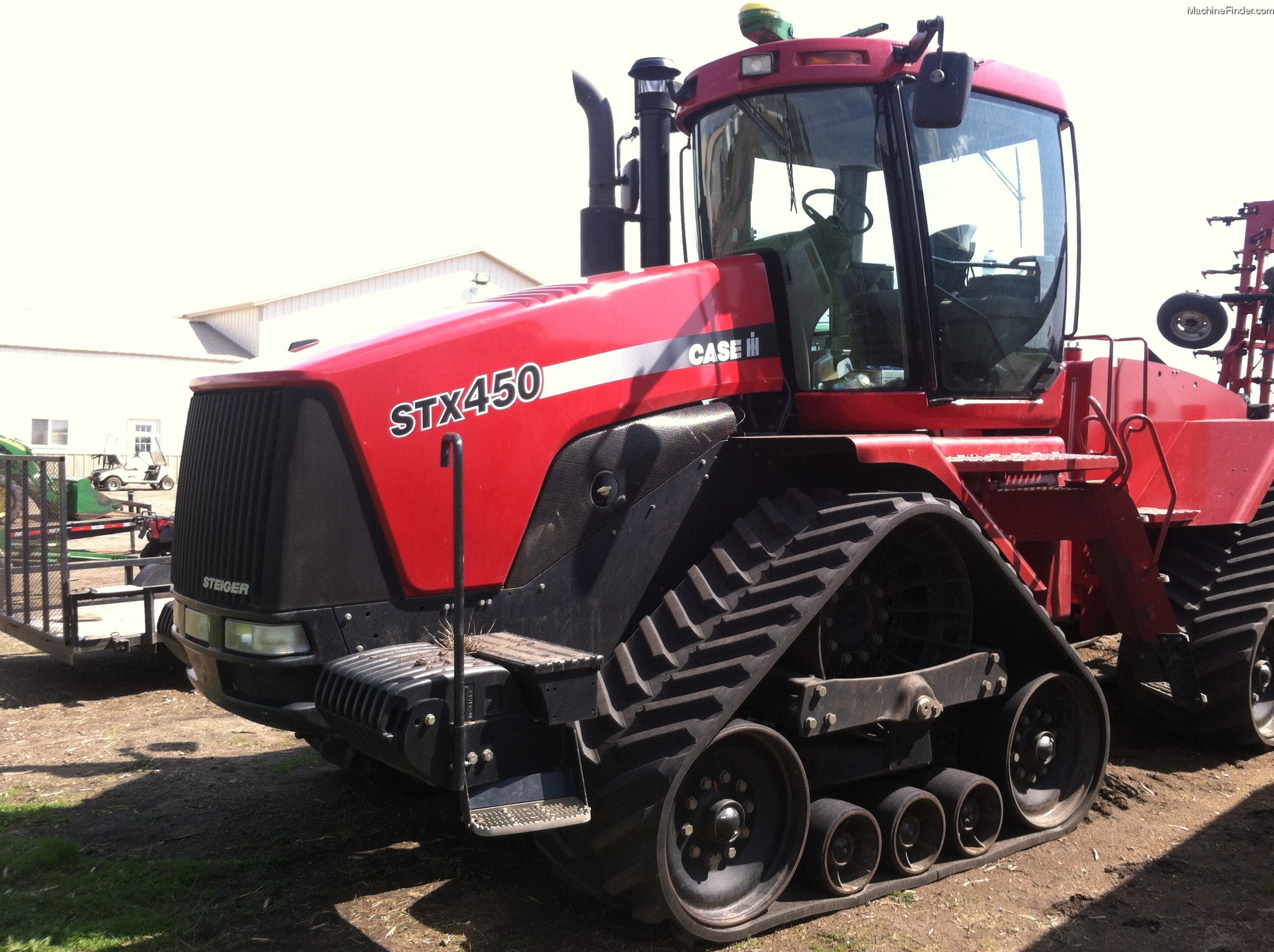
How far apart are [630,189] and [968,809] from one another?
3162mm

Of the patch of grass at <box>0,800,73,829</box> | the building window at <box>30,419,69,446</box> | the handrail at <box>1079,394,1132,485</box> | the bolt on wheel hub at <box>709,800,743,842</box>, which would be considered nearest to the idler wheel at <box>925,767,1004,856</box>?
the bolt on wheel hub at <box>709,800,743,842</box>

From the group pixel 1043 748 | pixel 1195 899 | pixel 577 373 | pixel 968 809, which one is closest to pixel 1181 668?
pixel 1043 748

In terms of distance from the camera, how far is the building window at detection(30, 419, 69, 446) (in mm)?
30969

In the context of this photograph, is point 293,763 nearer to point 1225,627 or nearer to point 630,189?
point 630,189

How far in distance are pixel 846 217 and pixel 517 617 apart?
7.23ft

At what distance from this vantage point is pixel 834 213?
4.74 m

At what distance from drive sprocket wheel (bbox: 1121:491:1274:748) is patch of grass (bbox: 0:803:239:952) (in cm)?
481

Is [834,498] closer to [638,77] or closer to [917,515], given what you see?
[917,515]

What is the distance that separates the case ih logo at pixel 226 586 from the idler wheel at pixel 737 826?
1551 millimetres

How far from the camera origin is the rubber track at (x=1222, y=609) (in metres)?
5.84

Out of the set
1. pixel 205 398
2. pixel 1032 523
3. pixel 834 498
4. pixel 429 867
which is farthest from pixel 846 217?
pixel 429 867

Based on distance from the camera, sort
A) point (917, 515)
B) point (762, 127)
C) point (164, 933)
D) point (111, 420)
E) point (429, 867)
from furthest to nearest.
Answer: point (111, 420) < point (762, 127) < point (429, 867) < point (917, 515) < point (164, 933)

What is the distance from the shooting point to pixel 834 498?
4293 mm

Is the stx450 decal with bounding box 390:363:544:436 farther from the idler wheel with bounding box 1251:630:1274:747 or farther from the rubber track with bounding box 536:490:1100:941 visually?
the idler wheel with bounding box 1251:630:1274:747
